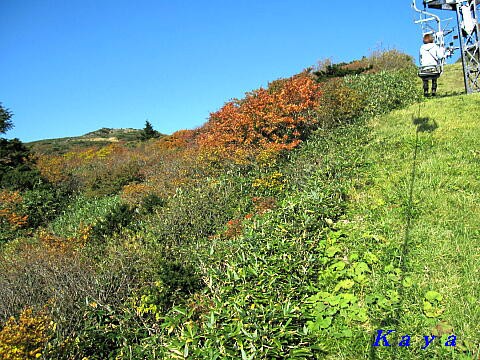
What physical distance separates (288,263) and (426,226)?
194 centimetres

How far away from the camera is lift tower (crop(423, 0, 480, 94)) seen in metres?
10.8

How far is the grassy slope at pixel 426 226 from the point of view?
8.75ft

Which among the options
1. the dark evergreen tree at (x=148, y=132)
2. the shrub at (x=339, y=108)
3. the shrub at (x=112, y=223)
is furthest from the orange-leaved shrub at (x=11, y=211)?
the dark evergreen tree at (x=148, y=132)

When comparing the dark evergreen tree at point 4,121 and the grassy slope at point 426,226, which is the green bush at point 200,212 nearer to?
the grassy slope at point 426,226

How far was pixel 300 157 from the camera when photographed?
10.1 m

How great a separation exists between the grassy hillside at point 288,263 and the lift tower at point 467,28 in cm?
142

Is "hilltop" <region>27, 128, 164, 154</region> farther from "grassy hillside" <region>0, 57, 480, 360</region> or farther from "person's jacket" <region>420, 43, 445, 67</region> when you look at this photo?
"person's jacket" <region>420, 43, 445, 67</region>

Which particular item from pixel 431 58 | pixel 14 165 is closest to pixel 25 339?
pixel 431 58

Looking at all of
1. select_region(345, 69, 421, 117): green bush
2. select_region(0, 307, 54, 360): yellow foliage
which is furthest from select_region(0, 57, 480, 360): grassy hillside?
select_region(345, 69, 421, 117): green bush

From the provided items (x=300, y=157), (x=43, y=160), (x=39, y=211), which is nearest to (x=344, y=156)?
(x=300, y=157)

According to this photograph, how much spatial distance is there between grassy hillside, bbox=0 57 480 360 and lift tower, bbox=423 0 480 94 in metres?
1.42

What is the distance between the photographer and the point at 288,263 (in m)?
3.76

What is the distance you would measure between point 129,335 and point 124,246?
3.07m

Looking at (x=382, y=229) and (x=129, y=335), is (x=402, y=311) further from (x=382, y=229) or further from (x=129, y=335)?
(x=129, y=335)
